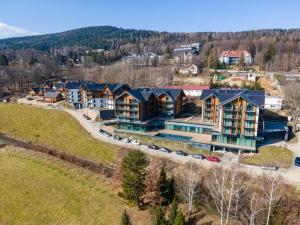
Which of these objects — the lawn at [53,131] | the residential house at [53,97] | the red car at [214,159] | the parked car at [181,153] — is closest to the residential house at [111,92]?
the lawn at [53,131]

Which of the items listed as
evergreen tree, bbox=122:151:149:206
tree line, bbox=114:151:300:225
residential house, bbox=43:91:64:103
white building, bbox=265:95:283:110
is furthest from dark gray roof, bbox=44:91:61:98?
white building, bbox=265:95:283:110

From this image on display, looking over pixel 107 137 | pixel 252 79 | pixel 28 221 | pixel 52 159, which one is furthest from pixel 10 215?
pixel 252 79

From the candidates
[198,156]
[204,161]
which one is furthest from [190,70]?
[204,161]

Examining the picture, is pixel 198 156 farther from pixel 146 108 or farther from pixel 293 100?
pixel 293 100

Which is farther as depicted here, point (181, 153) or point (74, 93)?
point (74, 93)

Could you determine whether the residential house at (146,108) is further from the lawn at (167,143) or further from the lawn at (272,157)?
the lawn at (272,157)

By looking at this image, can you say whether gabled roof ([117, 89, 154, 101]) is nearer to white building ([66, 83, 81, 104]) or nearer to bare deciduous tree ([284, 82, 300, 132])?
white building ([66, 83, 81, 104])
